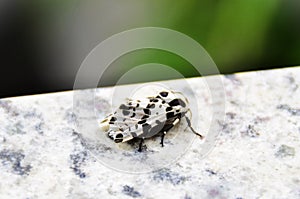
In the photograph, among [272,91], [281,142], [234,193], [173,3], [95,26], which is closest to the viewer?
[234,193]

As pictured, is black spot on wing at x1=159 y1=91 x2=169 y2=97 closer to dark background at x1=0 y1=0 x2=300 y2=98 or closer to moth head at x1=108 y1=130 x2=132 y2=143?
moth head at x1=108 y1=130 x2=132 y2=143

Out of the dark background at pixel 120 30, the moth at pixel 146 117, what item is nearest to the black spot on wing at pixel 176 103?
the moth at pixel 146 117

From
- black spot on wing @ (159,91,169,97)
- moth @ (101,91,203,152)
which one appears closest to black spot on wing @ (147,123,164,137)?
moth @ (101,91,203,152)

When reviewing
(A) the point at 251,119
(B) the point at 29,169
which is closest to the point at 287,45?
(A) the point at 251,119

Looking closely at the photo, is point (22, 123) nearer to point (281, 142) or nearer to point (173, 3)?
Answer: point (281, 142)

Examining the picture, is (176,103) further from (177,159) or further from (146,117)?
(177,159)

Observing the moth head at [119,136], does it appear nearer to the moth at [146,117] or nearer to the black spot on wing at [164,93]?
the moth at [146,117]
